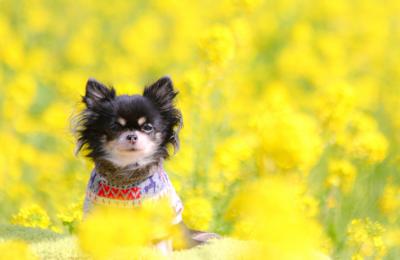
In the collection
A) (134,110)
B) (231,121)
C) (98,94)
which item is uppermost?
(231,121)

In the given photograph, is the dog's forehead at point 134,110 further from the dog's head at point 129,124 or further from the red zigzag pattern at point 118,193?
the red zigzag pattern at point 118,193

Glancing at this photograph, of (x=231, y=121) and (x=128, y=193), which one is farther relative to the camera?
(x=231, y=121)

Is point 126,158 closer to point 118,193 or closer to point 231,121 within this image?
point 118,193

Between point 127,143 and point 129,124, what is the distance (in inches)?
3.6

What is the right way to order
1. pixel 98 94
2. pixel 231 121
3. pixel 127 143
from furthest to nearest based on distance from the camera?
Result: 1. pixel 231 121
2. pixel 98 94
3. pixel 127 143

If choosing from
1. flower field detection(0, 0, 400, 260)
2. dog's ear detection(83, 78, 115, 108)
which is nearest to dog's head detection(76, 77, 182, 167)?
dog's ear detection(83, 78, 115, 108)

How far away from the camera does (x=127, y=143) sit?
3.02 meters

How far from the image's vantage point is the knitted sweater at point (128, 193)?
3055 millimetres

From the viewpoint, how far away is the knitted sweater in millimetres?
3055

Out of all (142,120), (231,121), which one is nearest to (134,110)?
(142,120)

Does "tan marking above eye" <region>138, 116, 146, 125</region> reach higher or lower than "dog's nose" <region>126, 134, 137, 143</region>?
higher

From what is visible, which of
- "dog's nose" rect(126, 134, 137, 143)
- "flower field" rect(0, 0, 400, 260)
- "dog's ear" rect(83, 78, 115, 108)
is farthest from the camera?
"dog's ear" rect(83, 78, 115, 108)

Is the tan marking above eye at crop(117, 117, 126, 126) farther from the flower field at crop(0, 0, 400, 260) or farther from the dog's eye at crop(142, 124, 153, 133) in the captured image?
the flower field at crop(0, 0, 400, 260)

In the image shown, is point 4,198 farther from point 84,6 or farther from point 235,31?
point 84,6
